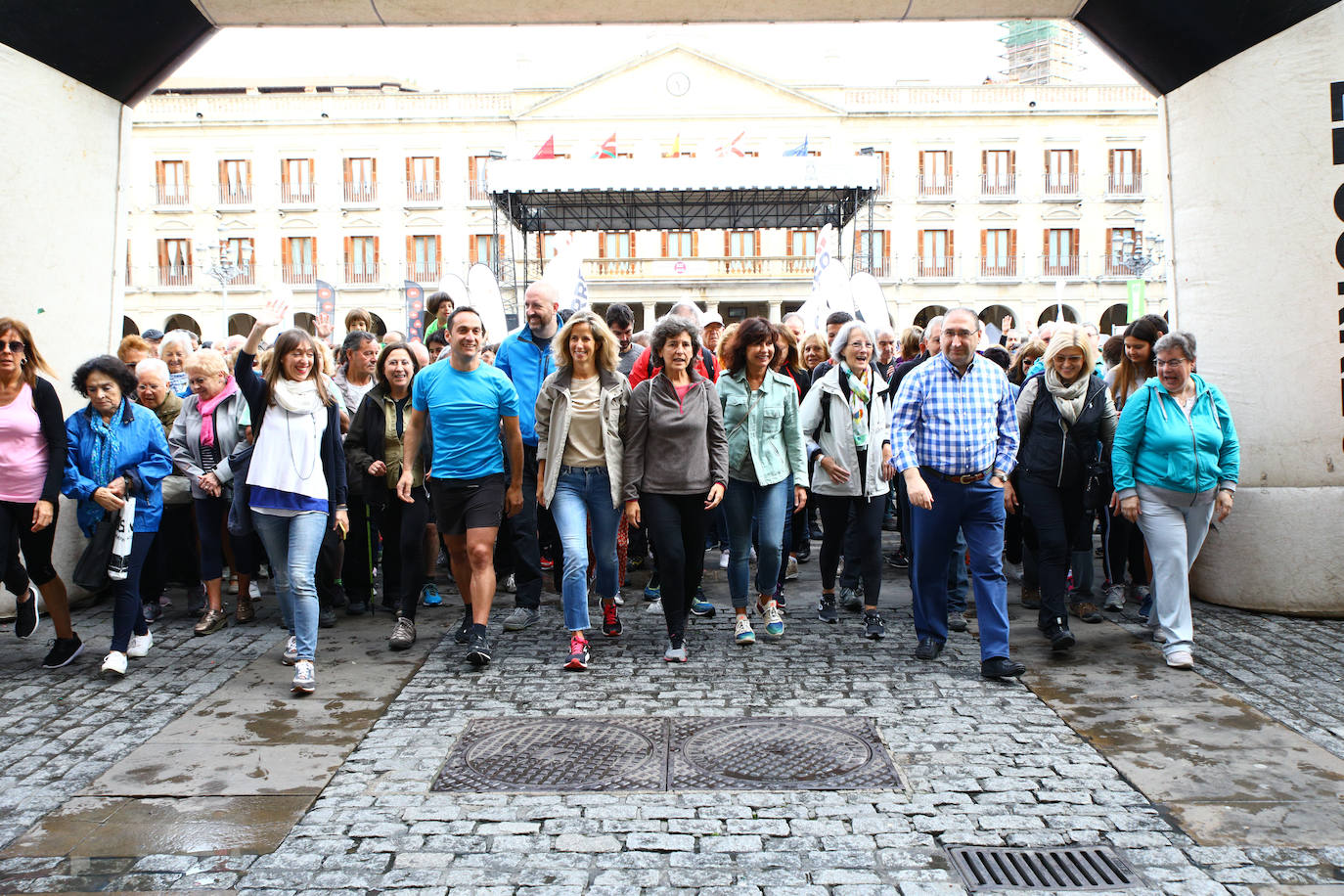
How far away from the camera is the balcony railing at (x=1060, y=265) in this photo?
45.1 metres

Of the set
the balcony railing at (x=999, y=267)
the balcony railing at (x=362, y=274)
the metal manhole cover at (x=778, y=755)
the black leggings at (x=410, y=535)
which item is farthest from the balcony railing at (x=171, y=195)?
the metal manhole cover at (x=778, y=755)

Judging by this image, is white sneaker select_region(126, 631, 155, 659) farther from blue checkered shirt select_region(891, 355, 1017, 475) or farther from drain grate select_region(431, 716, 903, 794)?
blue checkered shirt select_region(891, 355, 1017, 475)

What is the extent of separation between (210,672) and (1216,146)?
6746 millimetres

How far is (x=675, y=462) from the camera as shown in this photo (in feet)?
19.2

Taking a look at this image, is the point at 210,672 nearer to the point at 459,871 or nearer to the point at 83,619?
the point at 83,619

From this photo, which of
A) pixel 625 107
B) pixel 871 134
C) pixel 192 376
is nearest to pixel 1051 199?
pixel 871 134

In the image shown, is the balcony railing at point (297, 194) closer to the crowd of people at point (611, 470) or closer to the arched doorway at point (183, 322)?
the arched doorway at point (183, 322)

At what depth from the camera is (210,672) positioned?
562cm

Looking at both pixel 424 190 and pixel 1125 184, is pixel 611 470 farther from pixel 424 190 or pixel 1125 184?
pixel 1125 184

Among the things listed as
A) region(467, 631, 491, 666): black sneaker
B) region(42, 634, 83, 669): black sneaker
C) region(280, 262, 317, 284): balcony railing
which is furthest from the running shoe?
region(280, 262, 317, 284): balcony railing

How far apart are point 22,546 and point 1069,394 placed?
5872 mm

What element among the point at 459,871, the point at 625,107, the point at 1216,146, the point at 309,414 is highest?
the point at 625,107

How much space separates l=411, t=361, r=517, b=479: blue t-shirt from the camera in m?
5.81

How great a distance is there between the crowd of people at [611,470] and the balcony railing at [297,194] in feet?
136
